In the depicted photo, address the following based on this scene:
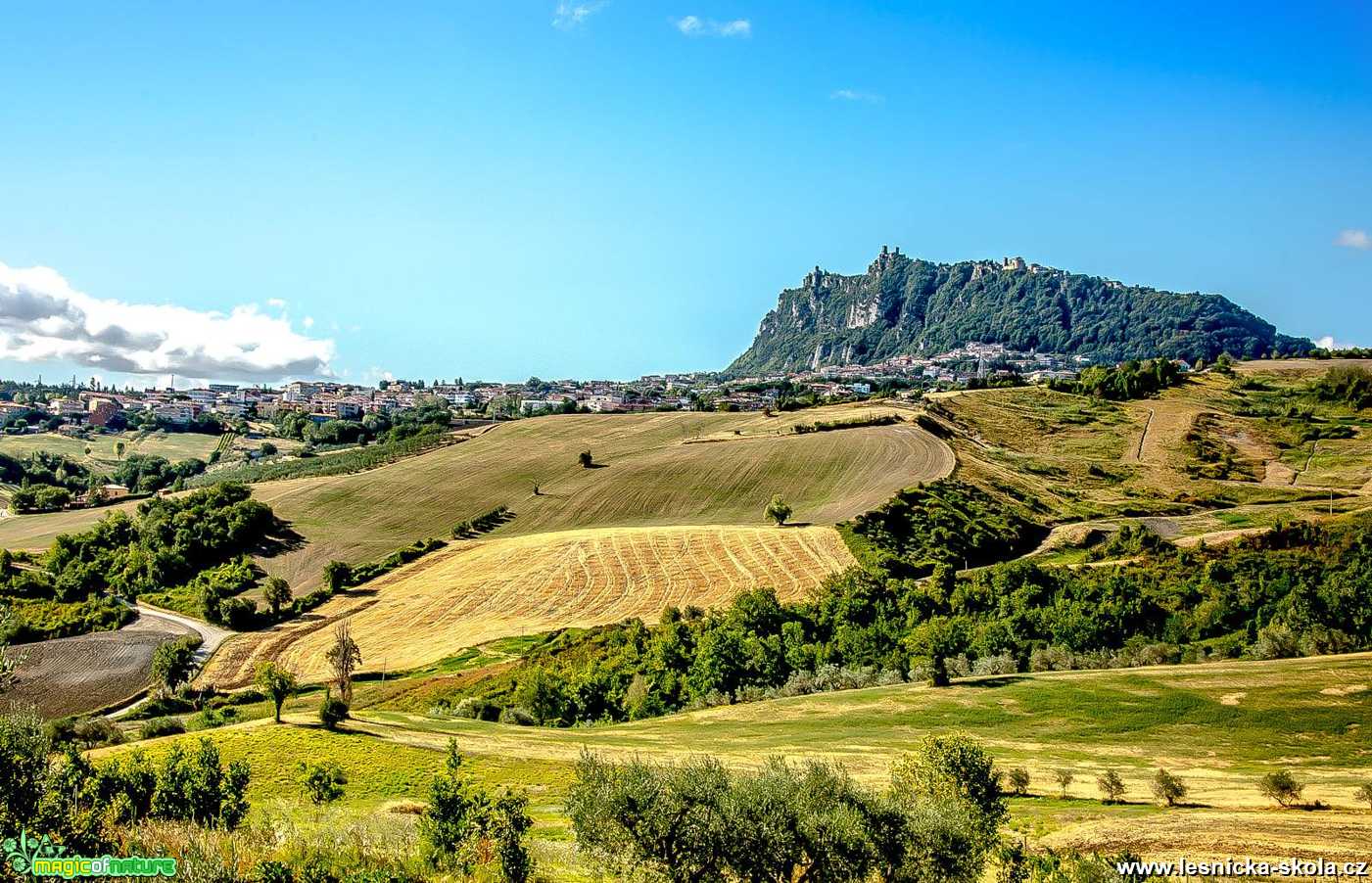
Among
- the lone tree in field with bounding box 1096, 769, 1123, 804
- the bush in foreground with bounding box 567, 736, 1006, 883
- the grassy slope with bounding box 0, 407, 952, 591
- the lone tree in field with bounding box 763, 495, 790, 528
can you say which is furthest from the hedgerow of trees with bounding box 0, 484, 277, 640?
the lone tree in field with bounding box 1096, 769, 1123, 804

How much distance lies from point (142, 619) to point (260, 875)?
259 ft

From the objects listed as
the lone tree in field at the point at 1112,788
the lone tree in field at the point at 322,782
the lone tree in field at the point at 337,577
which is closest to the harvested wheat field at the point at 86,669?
Answer: the lone tree in field at the point at 337,577

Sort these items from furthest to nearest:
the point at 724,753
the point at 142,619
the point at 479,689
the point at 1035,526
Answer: the point at 1035,526, the point at 142,619, the point at 479,689, the point at 724,753

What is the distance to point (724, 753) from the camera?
41219 millimetres

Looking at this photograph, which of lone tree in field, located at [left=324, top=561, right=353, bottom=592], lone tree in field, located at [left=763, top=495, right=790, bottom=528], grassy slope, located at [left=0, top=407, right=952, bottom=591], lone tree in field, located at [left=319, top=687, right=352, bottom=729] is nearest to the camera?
lone tree in field, located at [left=319, top=687, right=352, bottom=729]

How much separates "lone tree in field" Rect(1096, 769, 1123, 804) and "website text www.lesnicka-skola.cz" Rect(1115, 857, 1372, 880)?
26.8ft

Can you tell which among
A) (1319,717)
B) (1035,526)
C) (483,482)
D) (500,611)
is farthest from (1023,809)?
(483,482)

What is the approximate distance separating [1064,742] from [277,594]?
238ft

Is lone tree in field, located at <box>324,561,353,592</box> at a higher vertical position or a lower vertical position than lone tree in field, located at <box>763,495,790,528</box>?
lower

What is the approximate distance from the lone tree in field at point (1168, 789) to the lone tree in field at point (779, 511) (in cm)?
6654

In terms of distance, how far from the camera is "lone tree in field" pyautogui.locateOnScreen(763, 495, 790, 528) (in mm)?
100438

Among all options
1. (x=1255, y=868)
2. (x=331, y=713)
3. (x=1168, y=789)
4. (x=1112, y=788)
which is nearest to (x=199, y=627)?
(x=331, y=713)

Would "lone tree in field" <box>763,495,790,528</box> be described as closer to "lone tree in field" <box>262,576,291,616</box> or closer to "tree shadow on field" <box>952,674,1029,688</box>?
"tree shadow on field" <box>952,674,1029,688</box>

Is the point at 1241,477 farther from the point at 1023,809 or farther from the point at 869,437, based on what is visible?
the point at 1023,809
